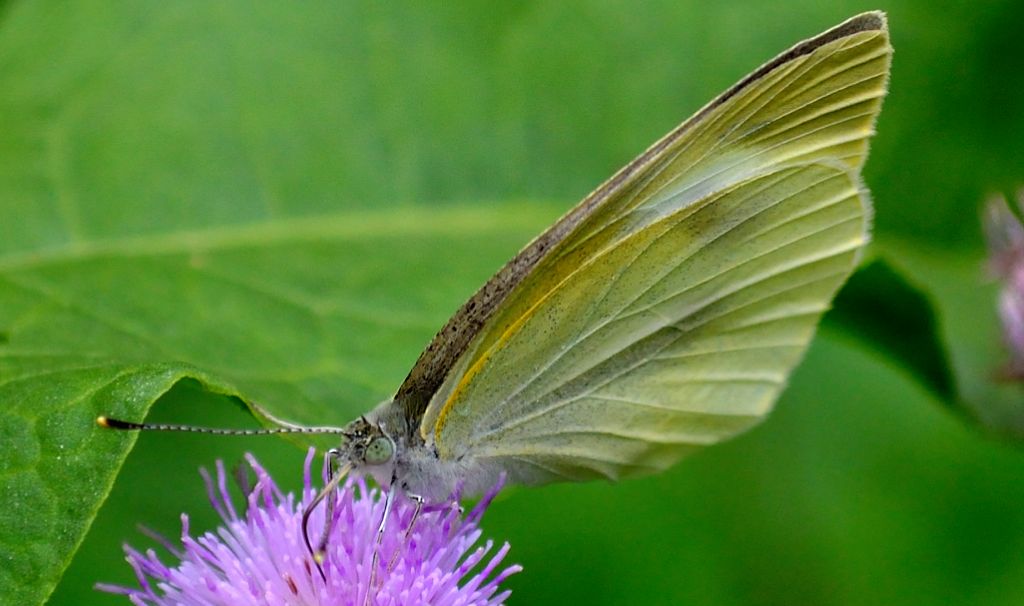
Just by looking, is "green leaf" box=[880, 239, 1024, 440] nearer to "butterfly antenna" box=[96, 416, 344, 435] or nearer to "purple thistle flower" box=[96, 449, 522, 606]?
"purple thistle flower" box=[96, 449, 522, 606]

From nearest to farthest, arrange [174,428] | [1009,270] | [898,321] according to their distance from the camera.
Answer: [174,428]
[898,321]
[1009,270]

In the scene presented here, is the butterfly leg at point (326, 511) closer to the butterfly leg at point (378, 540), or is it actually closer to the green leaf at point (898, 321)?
the butterfly leg at point (378, 540)

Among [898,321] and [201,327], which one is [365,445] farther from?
[898,321]

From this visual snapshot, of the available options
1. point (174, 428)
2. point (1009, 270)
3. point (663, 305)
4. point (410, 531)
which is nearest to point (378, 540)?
point (410, 531)

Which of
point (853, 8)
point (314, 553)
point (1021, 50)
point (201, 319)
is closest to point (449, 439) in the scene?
point (314, 553)

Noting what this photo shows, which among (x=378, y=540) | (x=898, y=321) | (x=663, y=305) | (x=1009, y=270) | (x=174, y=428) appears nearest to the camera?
(x=378, y=540)

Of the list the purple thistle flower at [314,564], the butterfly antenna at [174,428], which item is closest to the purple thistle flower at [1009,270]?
the purple thistle flower at [314,564]

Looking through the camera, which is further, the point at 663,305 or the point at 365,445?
the point at 663,305
